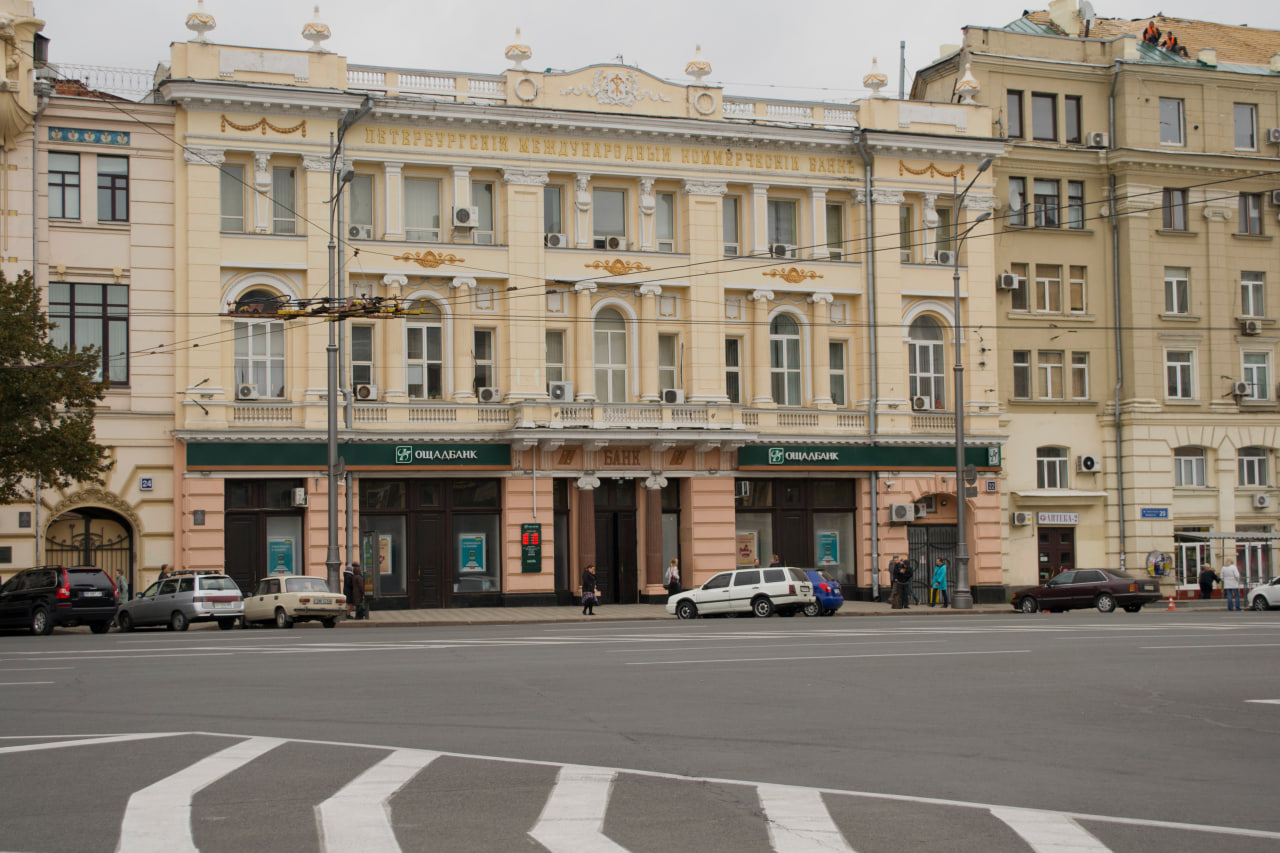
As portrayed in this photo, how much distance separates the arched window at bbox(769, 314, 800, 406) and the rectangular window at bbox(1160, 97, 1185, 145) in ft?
48.8

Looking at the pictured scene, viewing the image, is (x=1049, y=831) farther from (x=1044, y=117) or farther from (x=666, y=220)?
(x=1044, y=117)

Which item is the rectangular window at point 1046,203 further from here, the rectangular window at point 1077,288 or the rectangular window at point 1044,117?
the rectangular window at point 1077,288

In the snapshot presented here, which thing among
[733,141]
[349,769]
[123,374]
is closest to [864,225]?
[733,141]

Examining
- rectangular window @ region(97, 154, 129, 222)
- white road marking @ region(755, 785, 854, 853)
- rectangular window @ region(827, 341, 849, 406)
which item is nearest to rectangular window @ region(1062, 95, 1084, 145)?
rectangular window @ region(827, 341, 849, 406)

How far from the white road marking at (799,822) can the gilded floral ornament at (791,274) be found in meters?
35.2

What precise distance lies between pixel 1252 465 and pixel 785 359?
16.9 meters

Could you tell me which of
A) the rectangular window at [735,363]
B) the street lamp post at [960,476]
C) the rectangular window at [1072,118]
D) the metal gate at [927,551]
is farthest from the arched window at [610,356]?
the rectangular window at [1072,118]

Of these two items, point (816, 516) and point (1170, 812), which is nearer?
point (1170, 812)

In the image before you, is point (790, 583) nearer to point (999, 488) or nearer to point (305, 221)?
point (999, 488)

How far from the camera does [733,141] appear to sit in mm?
44719

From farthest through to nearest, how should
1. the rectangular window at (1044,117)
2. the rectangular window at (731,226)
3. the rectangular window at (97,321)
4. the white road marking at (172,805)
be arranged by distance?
the rectangular window at (1044,117) < the rectangular window at (731,226) < the rectangular window at (97,321) < the white road marking at (172,805)

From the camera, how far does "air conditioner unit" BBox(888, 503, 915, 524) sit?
45.6 metres

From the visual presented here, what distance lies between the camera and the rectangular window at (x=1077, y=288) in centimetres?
4878

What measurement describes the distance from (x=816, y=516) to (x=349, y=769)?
35129mm
